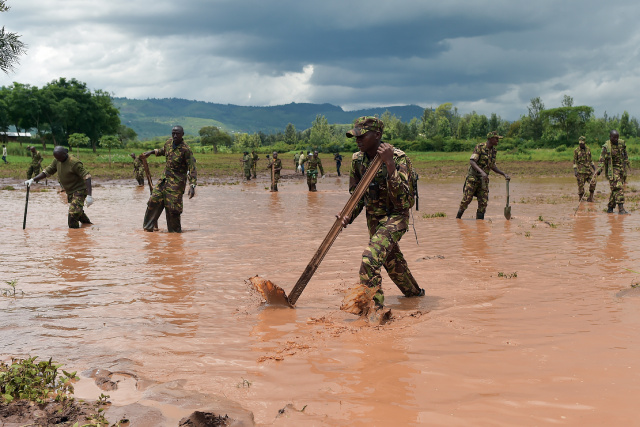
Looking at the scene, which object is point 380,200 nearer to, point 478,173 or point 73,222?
point 478,173

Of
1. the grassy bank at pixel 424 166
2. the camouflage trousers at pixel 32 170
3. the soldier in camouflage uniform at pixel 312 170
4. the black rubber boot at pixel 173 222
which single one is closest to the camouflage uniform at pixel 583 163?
the soldier in camouflage uniform at pixel 312 170

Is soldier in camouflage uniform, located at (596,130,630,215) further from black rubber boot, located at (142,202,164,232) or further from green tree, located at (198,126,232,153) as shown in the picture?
green tree, located at (198,126,232,153)

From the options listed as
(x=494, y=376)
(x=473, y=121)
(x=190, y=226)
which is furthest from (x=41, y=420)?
(x=473, y=121)

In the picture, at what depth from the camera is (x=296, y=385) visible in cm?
385

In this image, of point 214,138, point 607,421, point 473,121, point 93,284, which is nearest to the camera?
point 607,421

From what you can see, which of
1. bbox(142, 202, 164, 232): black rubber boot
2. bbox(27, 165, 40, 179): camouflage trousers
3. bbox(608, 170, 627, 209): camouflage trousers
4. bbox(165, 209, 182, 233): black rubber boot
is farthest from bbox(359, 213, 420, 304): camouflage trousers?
bbox(27, 165, 40, 179): camouflage trousers

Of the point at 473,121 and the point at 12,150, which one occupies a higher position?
the point at 473,121

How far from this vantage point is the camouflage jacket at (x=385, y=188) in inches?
213

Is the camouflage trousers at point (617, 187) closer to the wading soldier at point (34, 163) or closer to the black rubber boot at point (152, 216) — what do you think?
the black rubber boot at point (152, 216)

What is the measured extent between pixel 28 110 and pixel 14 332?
70849mm

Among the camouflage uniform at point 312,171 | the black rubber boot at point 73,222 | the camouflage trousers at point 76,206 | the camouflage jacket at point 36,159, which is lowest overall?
the black rubber boot at point 73,222

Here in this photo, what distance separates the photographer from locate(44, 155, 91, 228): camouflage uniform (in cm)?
1159

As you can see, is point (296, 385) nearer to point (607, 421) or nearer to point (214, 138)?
point (607, 421)

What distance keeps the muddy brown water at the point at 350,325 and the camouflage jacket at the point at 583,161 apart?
7632 mm
